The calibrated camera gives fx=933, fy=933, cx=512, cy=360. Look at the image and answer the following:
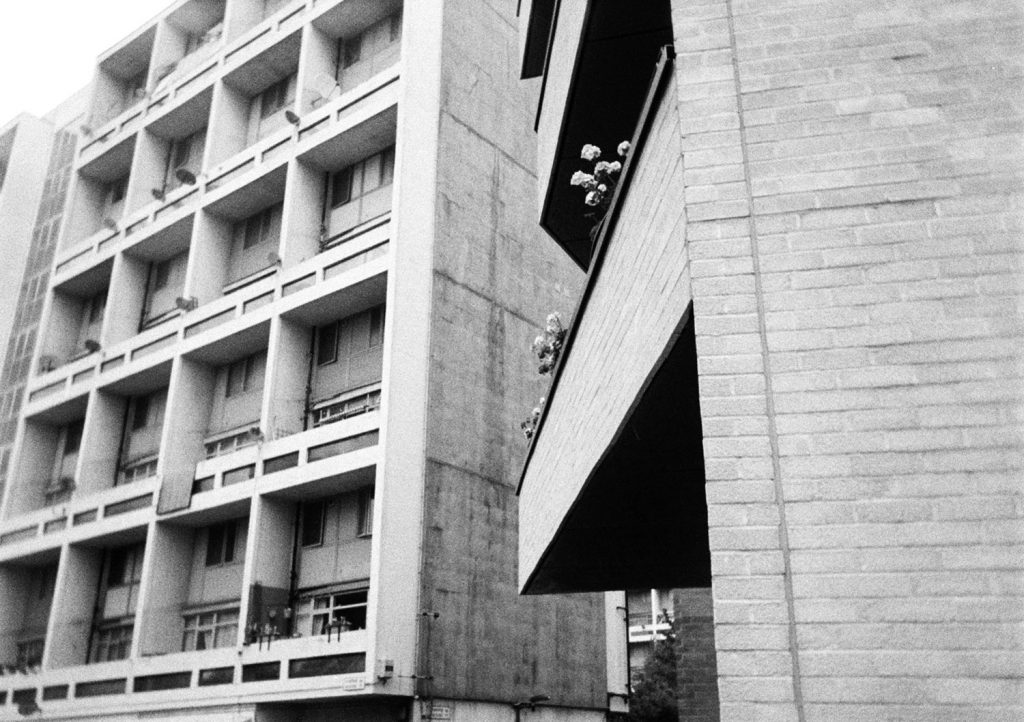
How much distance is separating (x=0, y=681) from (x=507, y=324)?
1688 centimetres

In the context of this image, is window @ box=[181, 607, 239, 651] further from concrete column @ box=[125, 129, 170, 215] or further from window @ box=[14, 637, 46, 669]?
concrete column @ box=[125, 129, 170, 215]

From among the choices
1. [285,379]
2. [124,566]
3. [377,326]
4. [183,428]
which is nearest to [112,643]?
[124,566]

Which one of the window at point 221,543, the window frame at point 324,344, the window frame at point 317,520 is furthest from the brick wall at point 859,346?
the window at point 221,543

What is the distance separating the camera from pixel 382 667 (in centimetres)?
1722

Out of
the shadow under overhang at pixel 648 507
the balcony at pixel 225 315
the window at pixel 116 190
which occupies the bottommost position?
the shadow under overhang at pixel 648 507

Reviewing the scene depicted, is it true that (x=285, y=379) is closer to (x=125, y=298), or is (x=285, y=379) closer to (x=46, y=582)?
(x=125, y=298)

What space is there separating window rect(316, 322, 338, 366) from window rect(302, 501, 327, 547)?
3.57m

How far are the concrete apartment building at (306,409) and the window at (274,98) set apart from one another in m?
0.10

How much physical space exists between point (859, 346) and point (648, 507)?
3587 mm

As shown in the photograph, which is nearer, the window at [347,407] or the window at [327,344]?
the window at [347,407]

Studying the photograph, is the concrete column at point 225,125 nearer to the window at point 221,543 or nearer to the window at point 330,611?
the window at point 221,543

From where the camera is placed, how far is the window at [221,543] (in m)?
23.0

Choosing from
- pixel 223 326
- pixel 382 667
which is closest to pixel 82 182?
pixel 223 326

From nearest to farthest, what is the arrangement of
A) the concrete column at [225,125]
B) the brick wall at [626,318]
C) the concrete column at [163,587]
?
the brick wall at [626,318], the concrete column at [163,587], the concrete column at [225,125]
